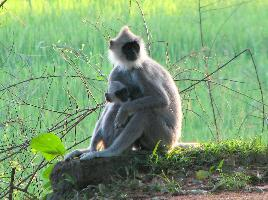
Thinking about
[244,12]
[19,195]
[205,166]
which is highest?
[244,12]

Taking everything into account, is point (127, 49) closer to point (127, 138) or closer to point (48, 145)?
point (127, 138)

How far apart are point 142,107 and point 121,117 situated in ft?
0.71

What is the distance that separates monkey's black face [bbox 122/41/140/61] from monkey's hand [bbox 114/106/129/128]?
0.68 meters

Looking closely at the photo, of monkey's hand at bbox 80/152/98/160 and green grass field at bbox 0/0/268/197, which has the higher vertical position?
green grass field at bbox 0/0/268/197

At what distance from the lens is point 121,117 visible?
25.6 ft

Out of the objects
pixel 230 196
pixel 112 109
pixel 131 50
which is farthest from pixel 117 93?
pixel 230 196

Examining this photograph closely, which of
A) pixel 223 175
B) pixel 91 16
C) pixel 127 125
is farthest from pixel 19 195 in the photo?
pixel 91 16

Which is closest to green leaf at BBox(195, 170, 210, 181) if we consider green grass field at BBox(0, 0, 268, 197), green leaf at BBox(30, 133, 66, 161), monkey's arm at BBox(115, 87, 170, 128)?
monkey's arm at BBox(115, 87, 170, 128)

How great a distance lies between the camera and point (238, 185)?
7051 mm

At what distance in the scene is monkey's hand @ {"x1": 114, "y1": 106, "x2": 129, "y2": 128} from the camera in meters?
7.77

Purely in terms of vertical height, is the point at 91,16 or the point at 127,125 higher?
the point at 91,16

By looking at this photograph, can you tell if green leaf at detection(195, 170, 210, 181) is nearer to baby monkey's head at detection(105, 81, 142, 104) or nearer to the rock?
the rock

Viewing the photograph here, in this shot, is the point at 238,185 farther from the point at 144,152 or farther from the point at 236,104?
the point at 236,104

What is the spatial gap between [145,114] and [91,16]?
23.7ft
